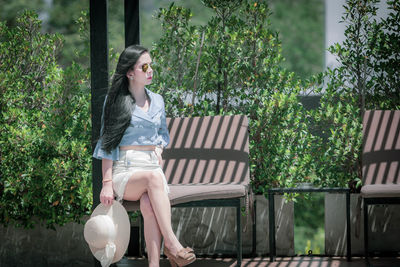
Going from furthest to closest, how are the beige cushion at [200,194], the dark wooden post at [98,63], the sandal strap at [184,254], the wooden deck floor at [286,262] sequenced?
1. the wooden deck floor at [286,262]
2. the dark wooden post at [98,63]
3. the beige cushion at [200,194]
4. the sandal strap at [184,254]

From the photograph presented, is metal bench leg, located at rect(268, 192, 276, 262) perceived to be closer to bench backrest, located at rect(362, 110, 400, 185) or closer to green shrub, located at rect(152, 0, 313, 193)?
green shrub, located at rect(152, 0, 313, 193)

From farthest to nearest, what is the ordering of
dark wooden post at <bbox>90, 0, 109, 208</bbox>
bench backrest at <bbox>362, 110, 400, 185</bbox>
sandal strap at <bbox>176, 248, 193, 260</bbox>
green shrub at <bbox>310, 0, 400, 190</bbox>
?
green shrub at <bbox>310, 0, 400, 190</bbox> < bench backrest at <bbox>362, 110, 400, 185</bbox> < dark wooden post at <bbox>90, 0, 109, 208</bbox> < sandal strap at <bbox>176, 248, 193, 260</bbox>

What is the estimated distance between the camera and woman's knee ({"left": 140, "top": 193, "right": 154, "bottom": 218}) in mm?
3082

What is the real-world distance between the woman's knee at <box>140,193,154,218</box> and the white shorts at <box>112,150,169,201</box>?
0.13 metres

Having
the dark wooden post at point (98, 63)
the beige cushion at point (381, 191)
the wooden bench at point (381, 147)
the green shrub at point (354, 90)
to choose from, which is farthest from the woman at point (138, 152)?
the wooden bench at point (381, 147)

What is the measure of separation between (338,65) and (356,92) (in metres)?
0.28

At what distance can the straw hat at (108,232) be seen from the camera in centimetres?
299

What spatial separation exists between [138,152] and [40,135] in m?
1.13

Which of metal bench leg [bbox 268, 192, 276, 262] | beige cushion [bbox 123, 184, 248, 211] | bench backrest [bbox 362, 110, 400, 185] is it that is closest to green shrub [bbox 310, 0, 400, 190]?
bench backrest [bbox 362, 110, 400, 185]

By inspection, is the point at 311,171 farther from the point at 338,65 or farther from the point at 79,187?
the point at 79,187

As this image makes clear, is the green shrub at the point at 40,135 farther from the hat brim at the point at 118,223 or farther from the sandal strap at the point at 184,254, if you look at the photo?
the sandal strap at the point at 184,254

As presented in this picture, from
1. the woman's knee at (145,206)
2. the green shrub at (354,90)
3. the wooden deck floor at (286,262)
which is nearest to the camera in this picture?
the woman's knee at (145,206)

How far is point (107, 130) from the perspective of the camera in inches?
128

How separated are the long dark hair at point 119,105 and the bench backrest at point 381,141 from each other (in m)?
1.89
